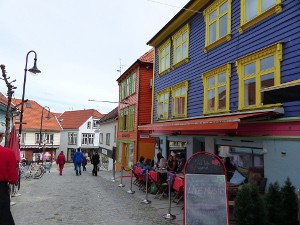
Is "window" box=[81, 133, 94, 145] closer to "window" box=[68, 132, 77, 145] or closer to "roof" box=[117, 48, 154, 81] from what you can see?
"window" box=[68, 132, 77, 145]

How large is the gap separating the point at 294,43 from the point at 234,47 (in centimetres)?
260

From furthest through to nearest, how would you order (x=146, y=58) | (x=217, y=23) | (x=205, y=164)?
(x=146, y=58)
(x=217, y=23)
(x=205, y=164)

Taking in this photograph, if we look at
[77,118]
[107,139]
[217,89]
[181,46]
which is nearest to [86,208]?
[217,89]

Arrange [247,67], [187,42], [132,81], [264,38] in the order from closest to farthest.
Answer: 1. [264,38]
2. [247,67]
3. [187,42]
4. [132,81]

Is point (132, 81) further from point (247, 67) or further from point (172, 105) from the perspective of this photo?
point (247, 67)

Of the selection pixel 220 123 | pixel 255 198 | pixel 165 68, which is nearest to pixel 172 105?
pixel 165 68

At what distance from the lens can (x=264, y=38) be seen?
8000 mm

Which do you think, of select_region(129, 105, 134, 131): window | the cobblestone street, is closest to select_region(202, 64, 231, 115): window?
the cobblestone street

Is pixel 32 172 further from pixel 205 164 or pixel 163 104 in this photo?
pixel 205 164

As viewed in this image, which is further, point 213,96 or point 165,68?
point 165,68

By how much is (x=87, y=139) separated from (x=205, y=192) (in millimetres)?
48015

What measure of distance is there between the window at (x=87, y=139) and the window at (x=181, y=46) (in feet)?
132

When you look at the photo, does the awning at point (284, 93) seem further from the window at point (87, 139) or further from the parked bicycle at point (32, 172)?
the window at point (87, 139)

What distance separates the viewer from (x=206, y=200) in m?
5.46
